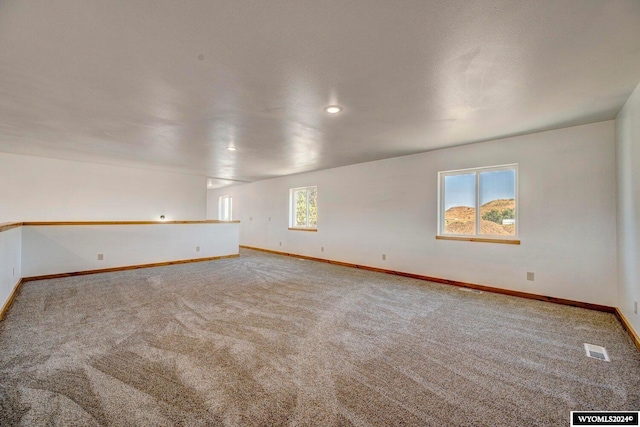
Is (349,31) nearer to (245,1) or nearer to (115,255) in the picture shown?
(245,1)

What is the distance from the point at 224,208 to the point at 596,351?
409 inches

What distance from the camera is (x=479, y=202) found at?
4.31 meters

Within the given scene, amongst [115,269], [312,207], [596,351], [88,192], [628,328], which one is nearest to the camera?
[596,351]

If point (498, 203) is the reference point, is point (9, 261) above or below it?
below

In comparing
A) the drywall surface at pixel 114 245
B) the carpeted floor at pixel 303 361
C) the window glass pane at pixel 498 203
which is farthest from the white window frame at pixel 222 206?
the window glass pane at pixel 498 203

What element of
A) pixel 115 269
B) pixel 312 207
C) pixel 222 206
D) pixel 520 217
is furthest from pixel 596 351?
pixel 222 206

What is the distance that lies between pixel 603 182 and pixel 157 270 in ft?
22.7

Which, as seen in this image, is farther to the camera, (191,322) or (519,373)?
(191,322)

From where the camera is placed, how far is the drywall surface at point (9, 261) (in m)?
2.99

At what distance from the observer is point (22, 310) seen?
3004mm

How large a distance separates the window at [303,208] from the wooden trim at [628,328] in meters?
5.21

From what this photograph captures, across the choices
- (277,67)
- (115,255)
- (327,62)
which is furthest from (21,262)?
(327,62)

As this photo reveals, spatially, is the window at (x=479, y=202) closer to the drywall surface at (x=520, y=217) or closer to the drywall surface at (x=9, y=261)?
the drywall surface at (x=520, y=217)

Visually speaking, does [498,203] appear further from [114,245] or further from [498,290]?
[114,245]
